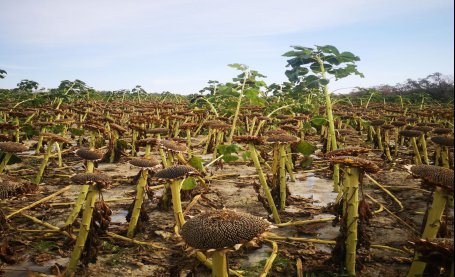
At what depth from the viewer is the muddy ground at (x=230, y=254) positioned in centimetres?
282

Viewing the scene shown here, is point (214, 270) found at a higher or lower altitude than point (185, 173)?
lower

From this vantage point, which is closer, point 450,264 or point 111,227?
point 450,264

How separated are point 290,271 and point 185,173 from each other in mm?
1342

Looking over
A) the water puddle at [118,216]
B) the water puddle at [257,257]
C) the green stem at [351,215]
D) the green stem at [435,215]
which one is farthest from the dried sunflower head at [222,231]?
the water puddle at [118,216]

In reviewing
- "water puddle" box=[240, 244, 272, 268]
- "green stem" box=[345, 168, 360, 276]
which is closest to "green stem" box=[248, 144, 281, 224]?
"water puddle" box=[240, 244, 272, 268]

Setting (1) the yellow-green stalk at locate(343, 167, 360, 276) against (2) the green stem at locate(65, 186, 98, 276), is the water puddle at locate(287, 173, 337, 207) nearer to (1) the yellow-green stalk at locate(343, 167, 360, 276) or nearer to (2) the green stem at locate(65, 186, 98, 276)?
(1) the yellow-green stalk at locate(343, 167, 360, 276)

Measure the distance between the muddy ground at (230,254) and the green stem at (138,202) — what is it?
6.0 inches

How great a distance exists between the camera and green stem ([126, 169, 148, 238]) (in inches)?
132

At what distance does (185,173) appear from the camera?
2582 millimetres

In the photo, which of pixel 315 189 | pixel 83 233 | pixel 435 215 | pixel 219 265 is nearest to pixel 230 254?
pixel 219 265

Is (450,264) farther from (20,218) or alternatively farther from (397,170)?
(397,170)

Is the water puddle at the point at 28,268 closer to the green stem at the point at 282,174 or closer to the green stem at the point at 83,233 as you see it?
the green stem at the point at 83,233

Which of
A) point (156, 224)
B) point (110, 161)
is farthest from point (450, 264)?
point (110, 161)

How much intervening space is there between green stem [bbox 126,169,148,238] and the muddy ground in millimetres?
152
